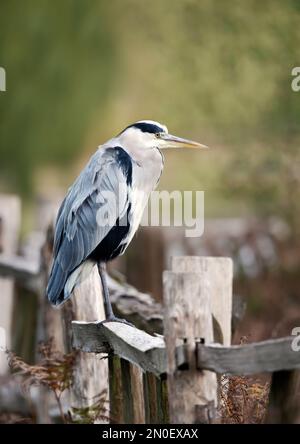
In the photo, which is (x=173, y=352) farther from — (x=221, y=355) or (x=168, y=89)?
(x=168, y=89)

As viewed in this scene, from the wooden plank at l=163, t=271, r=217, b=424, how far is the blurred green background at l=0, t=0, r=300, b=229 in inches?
214

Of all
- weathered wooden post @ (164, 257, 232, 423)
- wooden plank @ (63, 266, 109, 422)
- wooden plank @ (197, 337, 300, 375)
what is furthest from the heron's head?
wooden plank @ (197, 337, 300, 375)

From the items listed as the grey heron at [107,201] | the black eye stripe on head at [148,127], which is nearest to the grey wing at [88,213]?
the grey heron at [107,201]

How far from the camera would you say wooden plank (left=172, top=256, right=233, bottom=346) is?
385 centimetres

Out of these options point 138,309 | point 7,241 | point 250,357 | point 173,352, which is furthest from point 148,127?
point 7,241

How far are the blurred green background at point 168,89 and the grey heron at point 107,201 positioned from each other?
12.7 feet

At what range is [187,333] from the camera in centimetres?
305

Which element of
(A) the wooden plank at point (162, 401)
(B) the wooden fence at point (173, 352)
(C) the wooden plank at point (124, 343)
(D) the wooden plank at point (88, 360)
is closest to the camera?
(B) the wooden fence at point (173, 352)

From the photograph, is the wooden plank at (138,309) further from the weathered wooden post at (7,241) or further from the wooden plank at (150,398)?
the weathered wooden post at (7,241)

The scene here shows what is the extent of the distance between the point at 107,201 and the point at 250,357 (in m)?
1.76

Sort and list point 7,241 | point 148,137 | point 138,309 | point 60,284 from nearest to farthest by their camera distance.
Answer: point 60,284 → point 148,137 → point 138,309 → point 7,241

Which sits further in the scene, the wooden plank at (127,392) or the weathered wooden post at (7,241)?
the weathered wooden post at (7,241)

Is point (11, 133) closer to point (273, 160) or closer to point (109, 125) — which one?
point (109, 125)

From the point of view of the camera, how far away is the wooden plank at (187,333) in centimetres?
304
